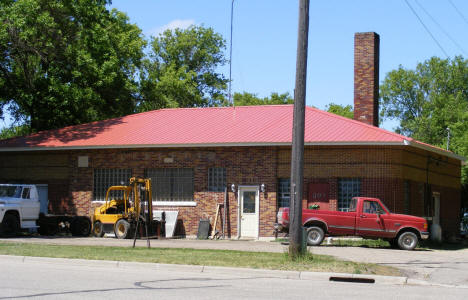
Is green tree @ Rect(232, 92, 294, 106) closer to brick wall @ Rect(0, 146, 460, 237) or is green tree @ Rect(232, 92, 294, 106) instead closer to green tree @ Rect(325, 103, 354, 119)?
green tree @ Rect(325, 103, 354, 119)

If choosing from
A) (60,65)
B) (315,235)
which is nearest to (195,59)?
(60,65)

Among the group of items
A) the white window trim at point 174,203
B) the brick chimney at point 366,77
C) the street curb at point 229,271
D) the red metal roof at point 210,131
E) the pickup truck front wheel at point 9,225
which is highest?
the brick chimney at point 366,77

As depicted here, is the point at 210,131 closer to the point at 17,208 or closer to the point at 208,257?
the point at 17,208

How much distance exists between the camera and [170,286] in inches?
460

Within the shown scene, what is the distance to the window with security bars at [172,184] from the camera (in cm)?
2831

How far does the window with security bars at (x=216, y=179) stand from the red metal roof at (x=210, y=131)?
1396 millimetres

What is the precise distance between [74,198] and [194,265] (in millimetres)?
16455

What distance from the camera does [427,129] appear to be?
71750mm

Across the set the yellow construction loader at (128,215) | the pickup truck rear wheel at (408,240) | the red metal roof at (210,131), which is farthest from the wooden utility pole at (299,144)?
the red metal roof at (210,131)

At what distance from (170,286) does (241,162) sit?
1612 cm

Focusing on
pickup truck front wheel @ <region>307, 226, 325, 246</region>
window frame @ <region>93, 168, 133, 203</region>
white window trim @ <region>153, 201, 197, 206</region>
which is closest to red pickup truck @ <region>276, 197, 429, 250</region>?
pickup truck front wheel @ <region>307, 226, 325, 246</region>

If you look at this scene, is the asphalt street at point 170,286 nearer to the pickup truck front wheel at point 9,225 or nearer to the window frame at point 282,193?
the pickup truck front wheel at point 9,225


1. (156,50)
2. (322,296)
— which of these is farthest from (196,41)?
(322,296)

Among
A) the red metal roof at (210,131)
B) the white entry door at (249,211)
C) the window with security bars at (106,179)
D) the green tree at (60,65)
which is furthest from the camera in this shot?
the green tree at (60,65)
